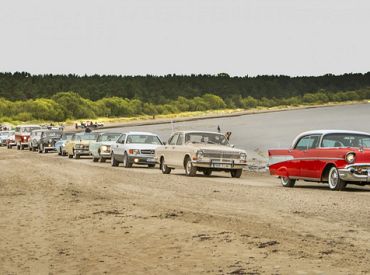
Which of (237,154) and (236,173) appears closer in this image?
(237,154)

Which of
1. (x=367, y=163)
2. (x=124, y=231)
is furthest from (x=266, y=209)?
(x=367, y=163)

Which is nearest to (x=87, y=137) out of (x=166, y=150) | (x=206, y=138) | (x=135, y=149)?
(x=135, y=149)

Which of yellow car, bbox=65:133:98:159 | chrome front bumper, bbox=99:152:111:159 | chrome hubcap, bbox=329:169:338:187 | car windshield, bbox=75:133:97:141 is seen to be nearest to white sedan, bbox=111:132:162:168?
chrome front bumper, bbox=99:152:111:159

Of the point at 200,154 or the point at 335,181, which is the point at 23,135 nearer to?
the point at 200,154

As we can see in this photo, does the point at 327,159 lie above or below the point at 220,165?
above

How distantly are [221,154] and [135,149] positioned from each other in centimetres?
820

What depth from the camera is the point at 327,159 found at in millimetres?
21922

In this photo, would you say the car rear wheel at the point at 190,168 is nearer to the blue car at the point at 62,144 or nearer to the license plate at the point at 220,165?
the license plate at the point at 220,165

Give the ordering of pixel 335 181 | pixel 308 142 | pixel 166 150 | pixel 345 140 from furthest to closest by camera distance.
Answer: pixel 166 150
pixel 308 142
pixel 345 140
pixel 335 181

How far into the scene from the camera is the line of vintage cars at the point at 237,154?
70.4 feet

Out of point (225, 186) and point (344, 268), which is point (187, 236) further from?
point (225, 186)

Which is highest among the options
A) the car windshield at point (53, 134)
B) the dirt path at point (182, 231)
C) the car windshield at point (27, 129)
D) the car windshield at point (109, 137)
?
the car windshield at point (27, 129)


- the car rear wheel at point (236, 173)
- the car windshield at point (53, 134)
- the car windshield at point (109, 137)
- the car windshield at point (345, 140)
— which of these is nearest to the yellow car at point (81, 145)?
the car windshield at point (109, 137)

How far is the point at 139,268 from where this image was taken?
9.42 m
